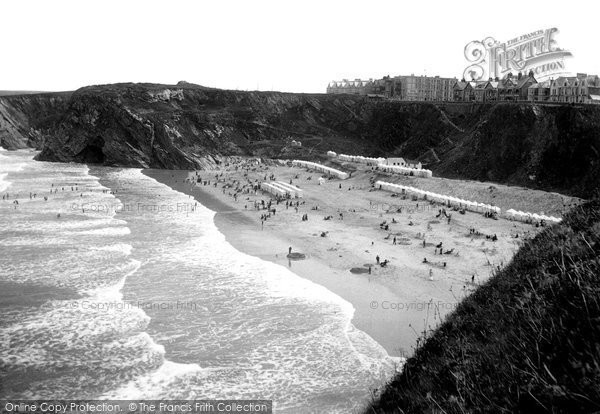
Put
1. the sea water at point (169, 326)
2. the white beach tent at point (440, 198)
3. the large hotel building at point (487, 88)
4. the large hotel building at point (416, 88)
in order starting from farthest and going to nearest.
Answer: the large hotel building at point (416, 88) < the large hotel building at point (487, 88) < the white beach tent at point (440, 198) < the sea water at point (169, 326)

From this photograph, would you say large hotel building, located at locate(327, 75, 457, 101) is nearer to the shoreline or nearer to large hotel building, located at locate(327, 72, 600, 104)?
large hotel building, located at locate(327, 72, 600, 104)

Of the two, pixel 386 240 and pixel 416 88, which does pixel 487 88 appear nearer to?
pixel 416 88

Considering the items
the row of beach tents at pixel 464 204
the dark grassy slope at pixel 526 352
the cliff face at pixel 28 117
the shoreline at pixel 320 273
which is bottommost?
the shoreline at pixel 320 273

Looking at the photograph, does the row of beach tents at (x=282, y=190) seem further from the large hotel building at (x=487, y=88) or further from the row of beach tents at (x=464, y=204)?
the large hotel building at (x=487, y=88)

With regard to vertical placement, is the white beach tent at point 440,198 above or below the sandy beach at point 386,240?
above

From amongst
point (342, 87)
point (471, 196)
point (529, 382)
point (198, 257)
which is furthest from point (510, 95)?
point (529, 382)

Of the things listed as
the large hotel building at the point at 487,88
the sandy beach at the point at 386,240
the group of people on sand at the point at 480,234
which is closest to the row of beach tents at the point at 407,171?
the sandy beach at the point at 386,240
